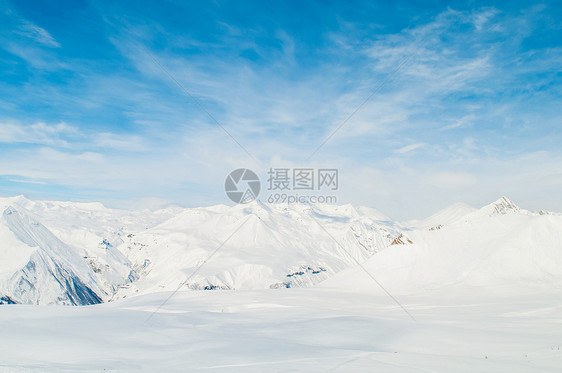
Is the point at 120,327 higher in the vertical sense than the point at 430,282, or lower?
lower

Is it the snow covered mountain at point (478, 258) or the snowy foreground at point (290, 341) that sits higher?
the snow covered mountain at point (478, 258)

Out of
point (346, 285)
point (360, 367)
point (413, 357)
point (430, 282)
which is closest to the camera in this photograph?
point (360, 367)

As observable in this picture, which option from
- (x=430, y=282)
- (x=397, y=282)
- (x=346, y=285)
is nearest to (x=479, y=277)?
(x=430, y=282)

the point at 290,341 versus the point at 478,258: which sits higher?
the point at 478,258

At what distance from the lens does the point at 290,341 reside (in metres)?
20.4

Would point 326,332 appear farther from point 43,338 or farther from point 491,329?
point 43,338

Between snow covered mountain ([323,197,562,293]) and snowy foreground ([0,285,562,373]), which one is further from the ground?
snow covered mountain ([323,197,562,293])

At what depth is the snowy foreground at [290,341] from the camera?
45.7 feet

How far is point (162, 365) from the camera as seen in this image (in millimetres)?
14125

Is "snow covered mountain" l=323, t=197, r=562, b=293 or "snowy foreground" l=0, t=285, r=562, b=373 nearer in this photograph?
"snowy foreground" l=0, t=285, r=562, b=373

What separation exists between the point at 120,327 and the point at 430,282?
45694 millimetres

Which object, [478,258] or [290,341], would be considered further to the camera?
[478,258]

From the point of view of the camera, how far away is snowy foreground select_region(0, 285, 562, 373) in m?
13.9

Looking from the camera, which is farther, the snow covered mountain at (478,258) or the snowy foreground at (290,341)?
the snow covered mountain at (478,258)
